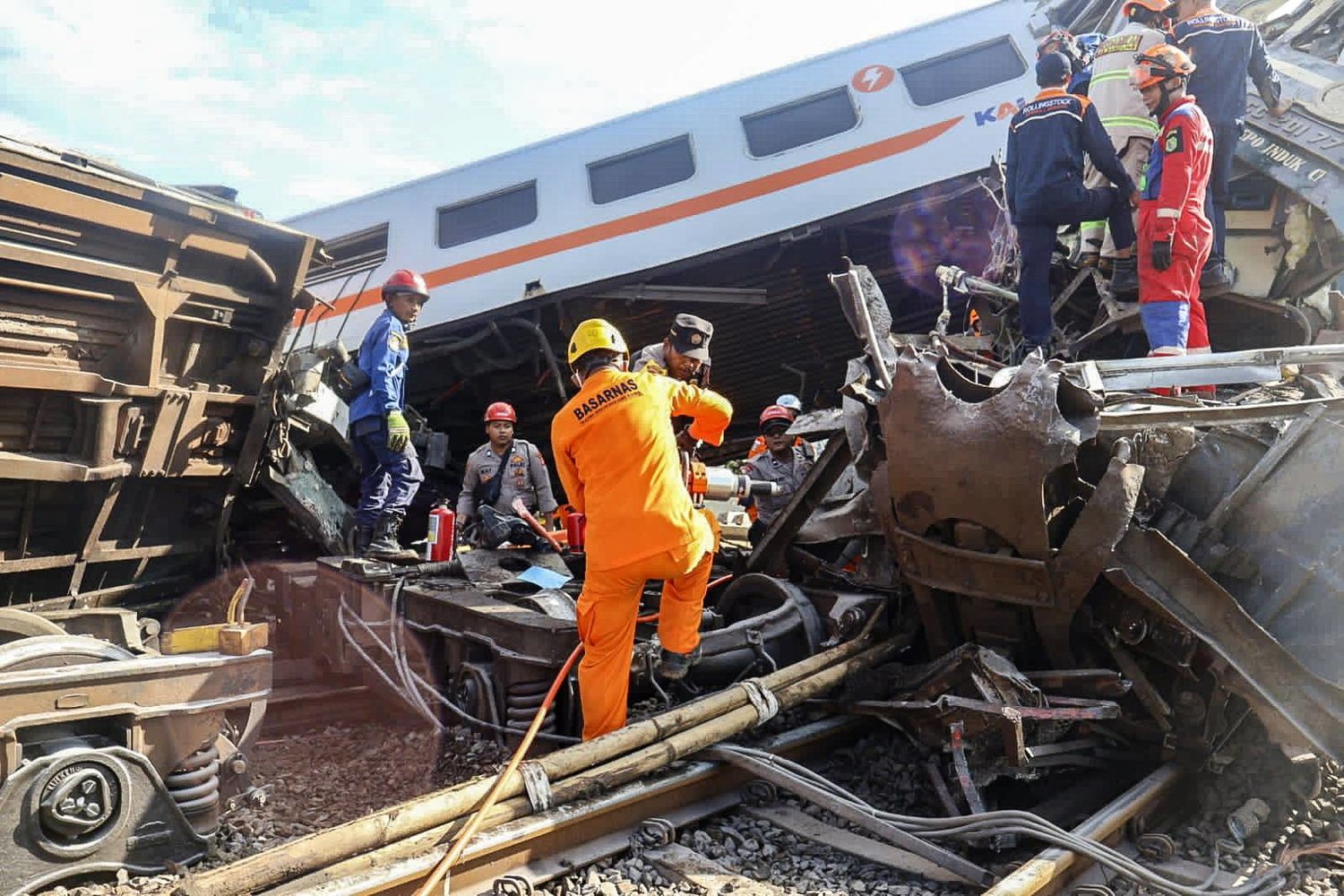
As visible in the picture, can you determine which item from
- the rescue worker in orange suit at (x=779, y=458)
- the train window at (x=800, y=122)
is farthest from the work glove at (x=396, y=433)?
the train window at (x=800, y=122)

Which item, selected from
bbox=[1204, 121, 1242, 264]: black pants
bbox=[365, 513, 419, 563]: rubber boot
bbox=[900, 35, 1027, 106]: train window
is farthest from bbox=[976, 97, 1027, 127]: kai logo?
bbox=[365, 513, 419, 563]: rubber boot

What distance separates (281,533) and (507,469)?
1610 millimetres

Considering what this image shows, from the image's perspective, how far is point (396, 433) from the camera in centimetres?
545

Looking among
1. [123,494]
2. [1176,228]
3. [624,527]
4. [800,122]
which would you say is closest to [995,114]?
[800,122]

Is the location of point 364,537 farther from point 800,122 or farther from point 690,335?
point 800,122

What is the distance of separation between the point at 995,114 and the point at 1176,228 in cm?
340

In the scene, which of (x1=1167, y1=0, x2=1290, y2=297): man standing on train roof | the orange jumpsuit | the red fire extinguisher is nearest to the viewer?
the orange jumpsuit

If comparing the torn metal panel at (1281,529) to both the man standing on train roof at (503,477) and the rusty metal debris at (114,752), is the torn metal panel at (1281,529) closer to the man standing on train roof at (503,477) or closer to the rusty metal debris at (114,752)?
the rusty metal debris at (114,752)

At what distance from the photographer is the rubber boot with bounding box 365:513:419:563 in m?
5.06

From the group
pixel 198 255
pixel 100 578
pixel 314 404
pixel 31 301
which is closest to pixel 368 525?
pixel 314 404

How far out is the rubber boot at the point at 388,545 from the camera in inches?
199

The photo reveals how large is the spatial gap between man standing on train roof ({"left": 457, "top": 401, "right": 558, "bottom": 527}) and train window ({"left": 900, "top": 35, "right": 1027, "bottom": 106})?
4214 mm

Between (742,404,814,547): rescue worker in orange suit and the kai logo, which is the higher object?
the kai logo

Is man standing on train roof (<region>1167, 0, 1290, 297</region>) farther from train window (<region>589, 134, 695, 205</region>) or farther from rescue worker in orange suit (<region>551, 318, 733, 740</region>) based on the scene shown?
train window (<region>589, 134, 695, 205</region>)
